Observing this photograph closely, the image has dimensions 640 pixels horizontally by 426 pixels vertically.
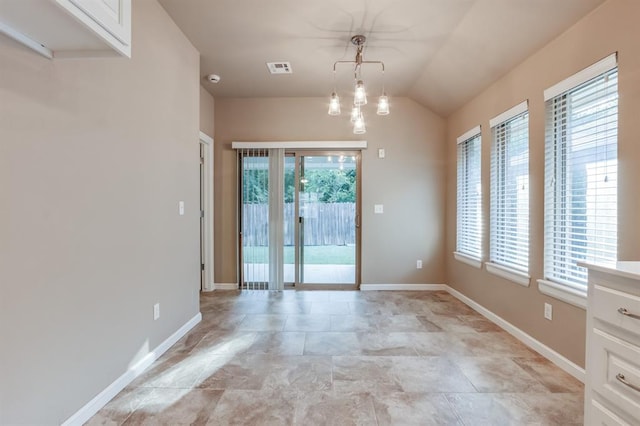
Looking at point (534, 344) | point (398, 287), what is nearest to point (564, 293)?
point (534, 344)

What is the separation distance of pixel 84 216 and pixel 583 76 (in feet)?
10.5

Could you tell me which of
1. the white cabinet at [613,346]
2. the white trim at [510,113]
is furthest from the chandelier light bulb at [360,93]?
the white cabinet at [613,346]

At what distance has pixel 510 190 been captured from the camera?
302cm

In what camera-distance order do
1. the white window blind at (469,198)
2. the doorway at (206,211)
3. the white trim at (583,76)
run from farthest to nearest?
the doorway at (206,211)
the white window blind at (469,198)
the white trim at (583,76)

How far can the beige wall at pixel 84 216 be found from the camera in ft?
4.37

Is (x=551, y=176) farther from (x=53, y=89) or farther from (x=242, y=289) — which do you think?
(x=242, y=289)

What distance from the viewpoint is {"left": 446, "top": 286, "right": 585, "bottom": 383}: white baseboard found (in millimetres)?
2156

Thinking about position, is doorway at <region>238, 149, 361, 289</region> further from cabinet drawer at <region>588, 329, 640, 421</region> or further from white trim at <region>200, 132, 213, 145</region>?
cabinet drawer at <region>588, 329, 640, 421</region>

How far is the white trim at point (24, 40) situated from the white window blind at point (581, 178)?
9.96 ft

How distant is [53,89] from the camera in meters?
1.50

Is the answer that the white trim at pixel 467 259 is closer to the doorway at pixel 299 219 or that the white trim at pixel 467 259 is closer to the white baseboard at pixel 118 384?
the doorway at pixel 299 219

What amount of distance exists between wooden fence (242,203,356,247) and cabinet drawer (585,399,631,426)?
3.33 meters

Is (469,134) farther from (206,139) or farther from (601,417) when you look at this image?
(206,139)

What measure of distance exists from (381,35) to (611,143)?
6.39ft
